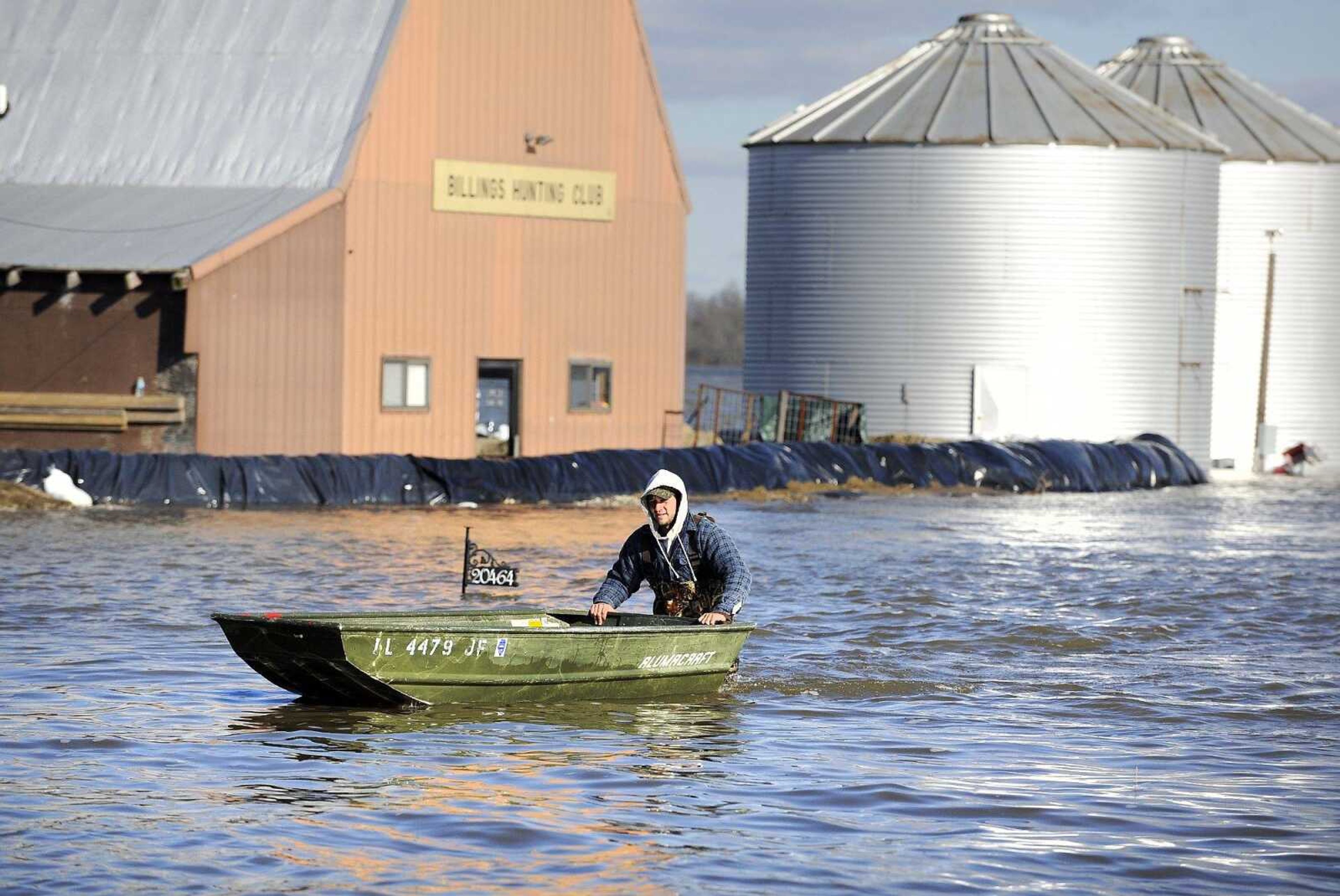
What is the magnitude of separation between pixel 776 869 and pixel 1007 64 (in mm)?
44723

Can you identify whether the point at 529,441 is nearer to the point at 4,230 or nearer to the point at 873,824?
the point at 4,230

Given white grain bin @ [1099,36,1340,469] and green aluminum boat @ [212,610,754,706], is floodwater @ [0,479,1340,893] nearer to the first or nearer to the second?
green aluminum boat @ [212,610,754,706]

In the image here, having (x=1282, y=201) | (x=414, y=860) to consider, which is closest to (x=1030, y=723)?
(x=414, y=860)

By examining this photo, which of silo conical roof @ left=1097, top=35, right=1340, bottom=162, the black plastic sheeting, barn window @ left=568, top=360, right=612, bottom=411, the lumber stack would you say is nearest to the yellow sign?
barn window @ left=568, top=360, right=612, bottom=411

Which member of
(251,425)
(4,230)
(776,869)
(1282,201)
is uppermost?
(1282,201)

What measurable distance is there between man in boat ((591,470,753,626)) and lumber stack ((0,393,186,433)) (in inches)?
803

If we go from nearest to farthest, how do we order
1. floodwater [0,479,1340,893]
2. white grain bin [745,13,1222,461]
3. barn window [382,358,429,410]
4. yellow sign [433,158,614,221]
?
floodwater [0,479,1340,893]
barn window [382,358,429,410]
yellow sign [433,158,614,221]
white grain bin [745,13,1222,461]

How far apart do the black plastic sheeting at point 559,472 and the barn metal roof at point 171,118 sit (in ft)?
13.2

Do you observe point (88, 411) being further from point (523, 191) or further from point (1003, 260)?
point (1003, 260)

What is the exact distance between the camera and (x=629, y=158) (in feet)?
139

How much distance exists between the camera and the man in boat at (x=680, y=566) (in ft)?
55.1

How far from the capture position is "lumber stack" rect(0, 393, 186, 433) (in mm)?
35906

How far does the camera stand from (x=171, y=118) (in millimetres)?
40312

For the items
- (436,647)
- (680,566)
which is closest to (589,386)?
(680,566)
